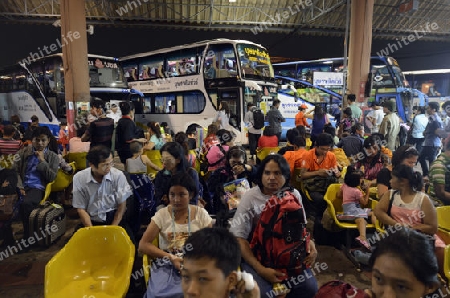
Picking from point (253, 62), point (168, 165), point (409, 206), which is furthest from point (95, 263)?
point (253, 62)

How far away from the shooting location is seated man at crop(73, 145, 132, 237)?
2.77m

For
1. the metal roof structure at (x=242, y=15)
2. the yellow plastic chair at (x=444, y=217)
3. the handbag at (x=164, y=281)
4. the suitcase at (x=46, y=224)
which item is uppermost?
the metal roof structure at (x=242, y=15)

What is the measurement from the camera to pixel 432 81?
1784 cm

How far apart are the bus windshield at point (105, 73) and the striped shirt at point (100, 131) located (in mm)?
6410

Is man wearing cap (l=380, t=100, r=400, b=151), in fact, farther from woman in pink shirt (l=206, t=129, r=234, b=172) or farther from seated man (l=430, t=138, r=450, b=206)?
woman in pink shirt (l=206, t=129, r=234, b=172)

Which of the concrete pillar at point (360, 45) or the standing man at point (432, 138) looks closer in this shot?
the standing man at point (432, 138)

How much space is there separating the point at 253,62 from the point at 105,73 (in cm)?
505

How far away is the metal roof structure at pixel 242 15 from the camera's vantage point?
1297 cm

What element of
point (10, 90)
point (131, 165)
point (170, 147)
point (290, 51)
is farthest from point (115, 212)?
point (290, 51)

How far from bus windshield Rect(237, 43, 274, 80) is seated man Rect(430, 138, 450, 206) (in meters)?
6.68

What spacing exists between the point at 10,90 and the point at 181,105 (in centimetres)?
636

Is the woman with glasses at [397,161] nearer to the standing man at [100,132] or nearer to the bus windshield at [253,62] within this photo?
the standing man at [100,132]

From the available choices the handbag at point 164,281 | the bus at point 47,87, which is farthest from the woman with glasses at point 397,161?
the bus at point 47,87

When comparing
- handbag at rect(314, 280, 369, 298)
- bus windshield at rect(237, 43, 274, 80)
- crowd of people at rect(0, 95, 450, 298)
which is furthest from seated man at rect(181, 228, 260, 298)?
bus windshield at rect(237, 43, 274, 80)
